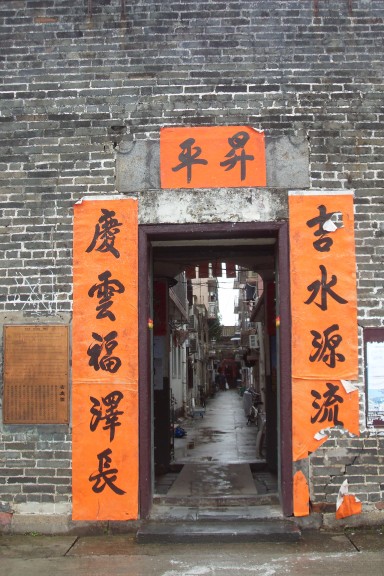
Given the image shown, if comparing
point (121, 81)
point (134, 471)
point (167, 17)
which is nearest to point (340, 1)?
point (167, 17)

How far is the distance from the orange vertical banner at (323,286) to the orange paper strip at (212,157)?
1.92 feet

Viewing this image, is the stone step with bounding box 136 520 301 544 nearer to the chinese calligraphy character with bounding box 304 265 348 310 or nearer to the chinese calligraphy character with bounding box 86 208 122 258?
the chinese calligraphy character with bounding box 304 265 348 310

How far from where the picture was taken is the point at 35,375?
6.73 meters

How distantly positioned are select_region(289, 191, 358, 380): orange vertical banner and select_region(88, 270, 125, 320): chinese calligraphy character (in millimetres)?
1921

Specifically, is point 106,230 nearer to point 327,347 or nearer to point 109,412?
point 109,412

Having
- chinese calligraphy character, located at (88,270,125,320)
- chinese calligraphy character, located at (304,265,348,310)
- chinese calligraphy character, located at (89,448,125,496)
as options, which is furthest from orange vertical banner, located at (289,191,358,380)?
chinese calligraphy character, located at (89,448,125,496)

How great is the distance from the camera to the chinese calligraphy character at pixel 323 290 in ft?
22.0

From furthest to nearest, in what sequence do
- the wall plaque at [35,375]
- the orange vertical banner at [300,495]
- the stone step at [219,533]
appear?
the wall plaque at [35,375] → the orange vertical banner at [300,495] → the stone step at [219,533]

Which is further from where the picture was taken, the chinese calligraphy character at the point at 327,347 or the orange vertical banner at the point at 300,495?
the chinese calligraphy character at the point at 327,347

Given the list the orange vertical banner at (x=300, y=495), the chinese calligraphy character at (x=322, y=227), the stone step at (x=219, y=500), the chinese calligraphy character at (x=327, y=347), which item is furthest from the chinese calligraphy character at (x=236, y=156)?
the stone step at (x=219, y=500)

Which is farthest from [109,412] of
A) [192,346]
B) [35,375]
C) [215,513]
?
[192,346]

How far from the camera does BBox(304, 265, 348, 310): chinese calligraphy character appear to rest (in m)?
6.70

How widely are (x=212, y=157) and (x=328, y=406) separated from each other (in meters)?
2.97

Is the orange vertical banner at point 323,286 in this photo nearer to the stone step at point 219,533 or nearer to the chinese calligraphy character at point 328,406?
the chinese calligraphy character at point 328,406
